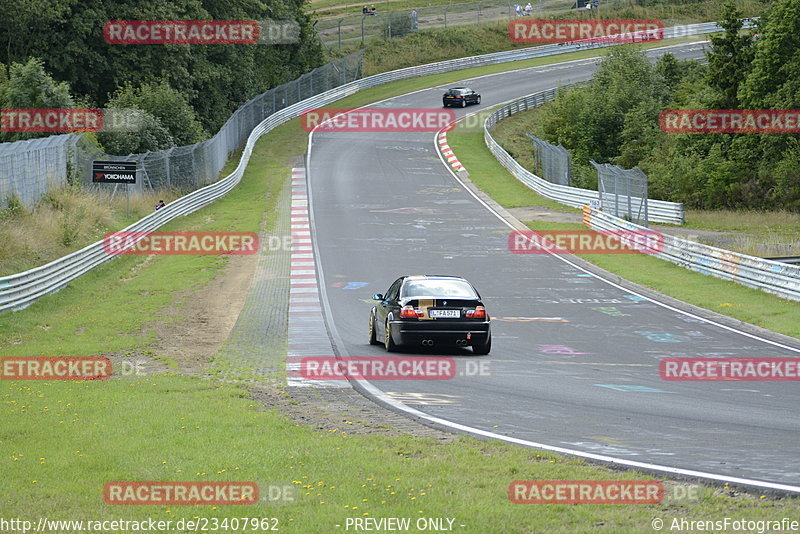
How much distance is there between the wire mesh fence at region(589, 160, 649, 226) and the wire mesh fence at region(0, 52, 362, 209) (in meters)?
18.0

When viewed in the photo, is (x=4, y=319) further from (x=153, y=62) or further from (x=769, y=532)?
(x=153, y=62)

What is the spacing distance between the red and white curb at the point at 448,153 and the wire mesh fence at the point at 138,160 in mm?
12194

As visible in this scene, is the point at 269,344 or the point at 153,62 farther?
the point at 153,62

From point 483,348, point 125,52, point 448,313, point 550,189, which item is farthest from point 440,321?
point 125,52

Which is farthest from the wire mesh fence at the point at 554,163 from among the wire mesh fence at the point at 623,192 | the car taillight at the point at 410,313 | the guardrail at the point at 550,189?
the car taillight at the point at 410,313

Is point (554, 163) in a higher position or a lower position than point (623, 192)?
higher

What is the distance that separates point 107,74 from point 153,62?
272 centimetres

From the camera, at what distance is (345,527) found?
698cm

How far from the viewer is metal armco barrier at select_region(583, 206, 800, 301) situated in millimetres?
22969

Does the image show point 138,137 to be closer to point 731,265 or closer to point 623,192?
point 623,192

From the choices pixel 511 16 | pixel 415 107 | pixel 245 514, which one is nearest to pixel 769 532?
pixel 245 514

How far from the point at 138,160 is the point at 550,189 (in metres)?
18.3

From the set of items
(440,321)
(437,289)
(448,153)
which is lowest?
(440,321)

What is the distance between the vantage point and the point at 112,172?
1238 inches
